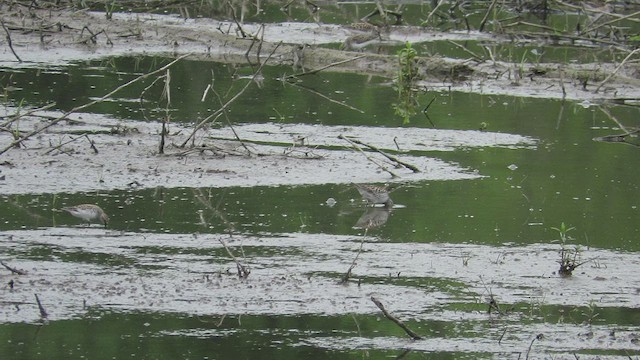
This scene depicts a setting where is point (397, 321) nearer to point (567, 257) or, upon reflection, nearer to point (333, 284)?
point (333, 284)

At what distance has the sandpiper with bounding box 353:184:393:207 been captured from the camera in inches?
385

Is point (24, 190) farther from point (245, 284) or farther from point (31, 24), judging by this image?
point (31, 24)

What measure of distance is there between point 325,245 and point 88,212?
5.27ft

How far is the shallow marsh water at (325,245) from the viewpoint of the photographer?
7.00 m

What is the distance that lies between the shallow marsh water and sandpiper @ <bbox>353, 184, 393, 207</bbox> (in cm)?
12

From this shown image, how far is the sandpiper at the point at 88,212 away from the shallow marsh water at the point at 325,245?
0.31 ft

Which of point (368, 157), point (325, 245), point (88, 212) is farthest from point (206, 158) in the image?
point (325, 245)

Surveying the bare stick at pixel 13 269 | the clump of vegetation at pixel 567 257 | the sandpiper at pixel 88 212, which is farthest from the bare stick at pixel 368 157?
the bare stick at pixel 13 269

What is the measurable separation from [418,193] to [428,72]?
548 cm

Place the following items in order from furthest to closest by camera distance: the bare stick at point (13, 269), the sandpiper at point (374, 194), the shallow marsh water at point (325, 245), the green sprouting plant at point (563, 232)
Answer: the sandpiper at point (374, 194) → the green sprouting plant at point (563, 232) → the bare stick at point (13, 269) → the shallow marsh water at point (325, 245)

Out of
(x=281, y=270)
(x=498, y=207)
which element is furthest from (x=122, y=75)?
(x=281, y=270)

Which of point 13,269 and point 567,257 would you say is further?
point 567,257

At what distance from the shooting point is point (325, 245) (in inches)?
344

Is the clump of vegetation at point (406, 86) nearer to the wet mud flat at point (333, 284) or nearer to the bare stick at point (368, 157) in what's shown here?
the bare stick at point (368, 157)
